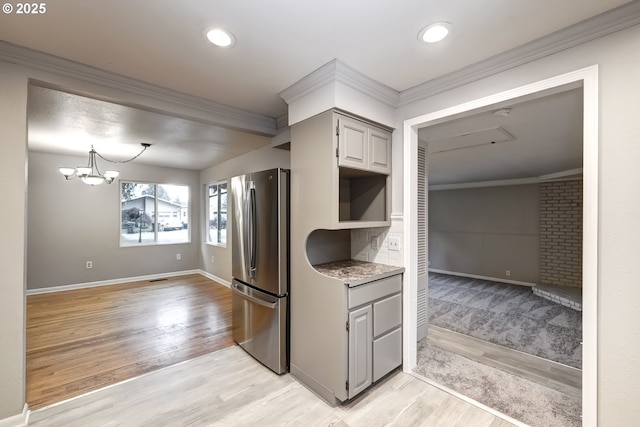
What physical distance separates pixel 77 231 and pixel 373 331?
6161mm

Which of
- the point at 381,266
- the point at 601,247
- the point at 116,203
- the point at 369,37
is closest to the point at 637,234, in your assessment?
the point at 601,247

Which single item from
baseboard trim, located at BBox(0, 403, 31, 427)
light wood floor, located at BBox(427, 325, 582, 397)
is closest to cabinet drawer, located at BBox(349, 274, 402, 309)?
light wood floor, located at BBox(427, 325, 582, 397)

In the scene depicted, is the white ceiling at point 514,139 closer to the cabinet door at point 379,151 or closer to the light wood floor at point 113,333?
the cabinet door at point 379,151

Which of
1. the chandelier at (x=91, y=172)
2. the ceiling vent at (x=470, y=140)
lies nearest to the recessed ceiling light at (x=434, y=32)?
the ceiling vent at (x=470, y=140)

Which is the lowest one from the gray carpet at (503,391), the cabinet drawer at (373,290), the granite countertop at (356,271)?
the gray carpet at (503,391)

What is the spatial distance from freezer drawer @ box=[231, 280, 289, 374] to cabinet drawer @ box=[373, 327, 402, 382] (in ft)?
2.75

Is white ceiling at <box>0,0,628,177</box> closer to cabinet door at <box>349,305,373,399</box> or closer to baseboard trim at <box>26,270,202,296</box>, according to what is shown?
cabinet door at <box>349,305,373,399</box>

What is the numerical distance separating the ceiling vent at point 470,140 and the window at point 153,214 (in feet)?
19.3

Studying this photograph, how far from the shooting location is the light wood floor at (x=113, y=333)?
96.3 inches

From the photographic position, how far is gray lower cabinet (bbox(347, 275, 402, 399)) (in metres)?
2.03

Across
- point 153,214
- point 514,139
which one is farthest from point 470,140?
point 153,214

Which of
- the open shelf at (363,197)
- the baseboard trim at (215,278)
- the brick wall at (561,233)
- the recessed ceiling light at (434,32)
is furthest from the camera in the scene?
the brick wall at (561,233)

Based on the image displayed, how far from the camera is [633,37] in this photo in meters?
1.49

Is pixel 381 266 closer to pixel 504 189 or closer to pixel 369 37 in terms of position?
pixel 369 37
